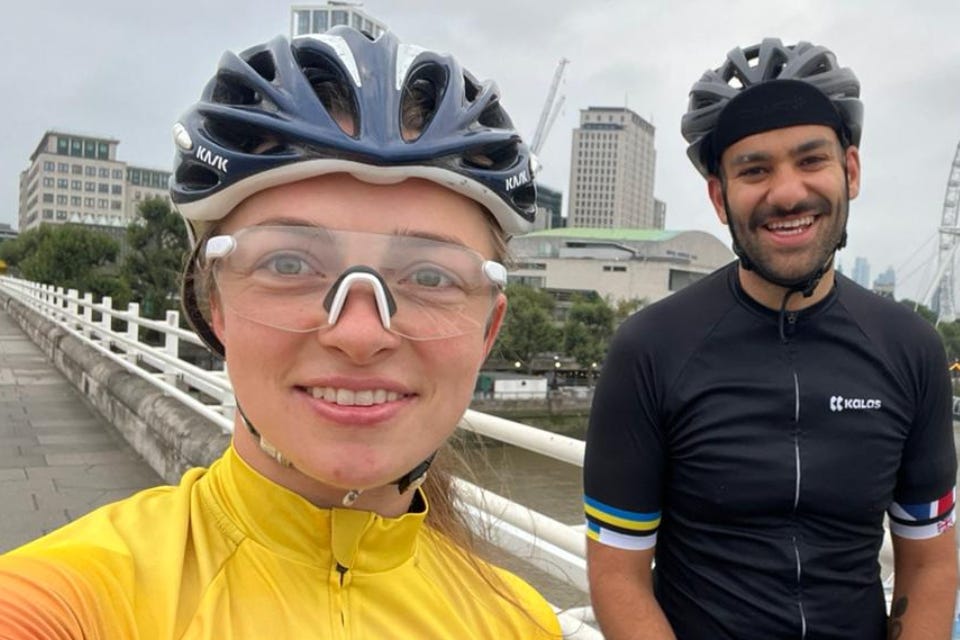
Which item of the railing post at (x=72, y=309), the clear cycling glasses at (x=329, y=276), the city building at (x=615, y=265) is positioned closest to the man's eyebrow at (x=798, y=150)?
the clear cycling glasses at (x=329, y=276)

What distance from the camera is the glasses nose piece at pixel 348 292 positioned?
1.09m

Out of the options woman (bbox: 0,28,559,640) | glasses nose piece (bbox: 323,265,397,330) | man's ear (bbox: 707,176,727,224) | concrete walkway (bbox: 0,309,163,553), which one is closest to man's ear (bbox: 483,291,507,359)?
woman (bbox: 0,28,559,640)

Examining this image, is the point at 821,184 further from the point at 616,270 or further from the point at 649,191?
the point at 649,191

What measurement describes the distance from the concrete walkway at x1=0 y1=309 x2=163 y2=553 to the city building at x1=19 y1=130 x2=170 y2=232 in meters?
105

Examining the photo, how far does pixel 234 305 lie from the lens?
1.16 meters

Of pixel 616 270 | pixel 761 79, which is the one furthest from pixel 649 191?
pixel 761 79

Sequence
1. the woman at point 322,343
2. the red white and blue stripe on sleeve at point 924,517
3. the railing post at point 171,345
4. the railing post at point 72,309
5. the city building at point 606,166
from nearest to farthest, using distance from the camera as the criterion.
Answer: the woman at point 322,343, the red white and blue stripe on sleeve at point 924,517, the railing post at point 171,345, the railing post at point 72,309, the city building at point 606,166

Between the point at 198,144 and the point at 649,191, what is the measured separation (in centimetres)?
17624

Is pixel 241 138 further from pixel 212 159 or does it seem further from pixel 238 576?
pixel 238 576

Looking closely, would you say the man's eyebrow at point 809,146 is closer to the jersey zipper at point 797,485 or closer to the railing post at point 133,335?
the jersey zipper at point 797,485

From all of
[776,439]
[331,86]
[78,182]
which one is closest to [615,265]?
[78,182]

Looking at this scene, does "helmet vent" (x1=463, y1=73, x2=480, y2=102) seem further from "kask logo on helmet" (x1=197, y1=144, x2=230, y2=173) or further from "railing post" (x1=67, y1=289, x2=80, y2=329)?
"railing post" (x1=67, y1=289, x2=80, y2=329)

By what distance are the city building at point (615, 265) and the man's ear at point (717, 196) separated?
77.1 metres

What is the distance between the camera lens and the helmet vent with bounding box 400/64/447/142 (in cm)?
126
